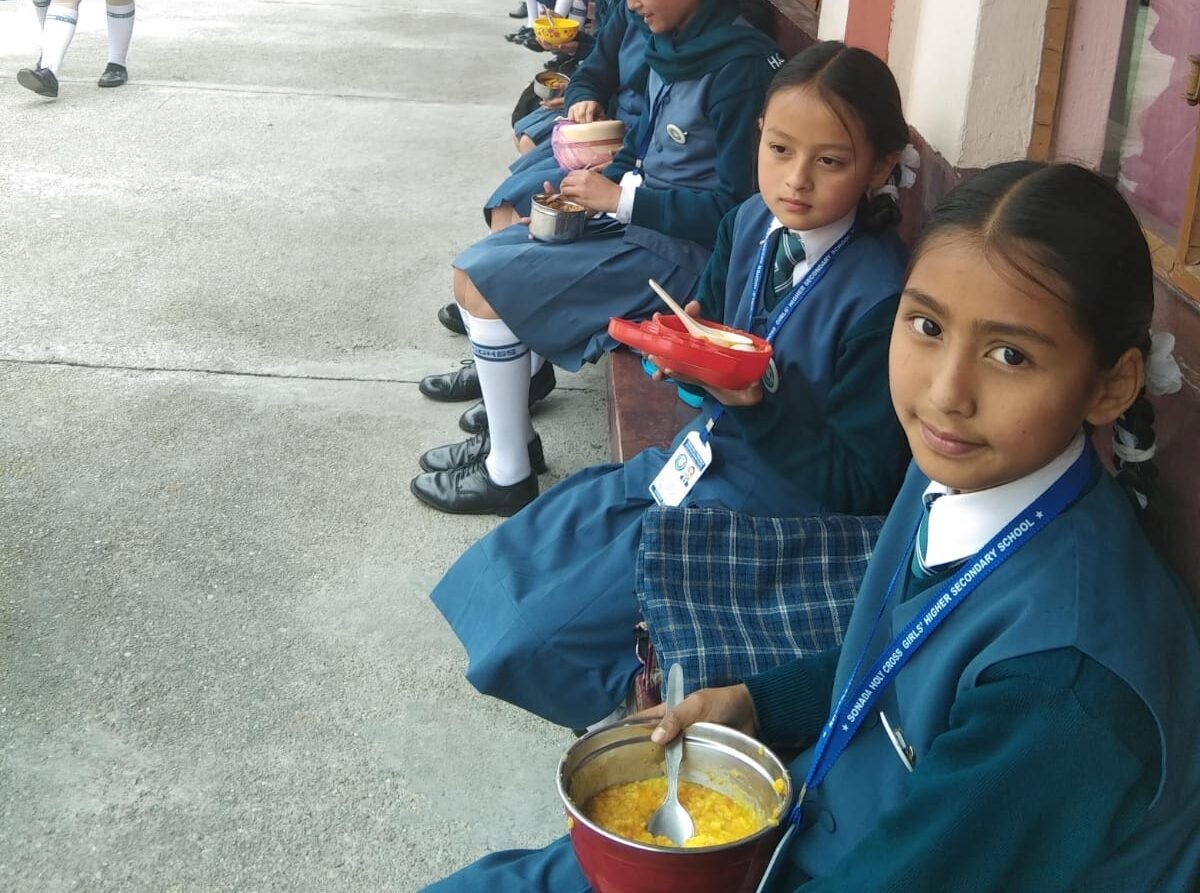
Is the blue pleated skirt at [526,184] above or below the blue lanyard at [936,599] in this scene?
below

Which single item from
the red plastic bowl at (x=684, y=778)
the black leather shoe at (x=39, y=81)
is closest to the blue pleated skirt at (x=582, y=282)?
the red plastic bowl at (x=684, y=778)

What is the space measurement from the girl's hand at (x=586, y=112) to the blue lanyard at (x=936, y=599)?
2685 millimetres

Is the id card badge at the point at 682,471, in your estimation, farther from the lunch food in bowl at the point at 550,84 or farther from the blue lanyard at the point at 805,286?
the lunch food in bowl at the point at 550,84

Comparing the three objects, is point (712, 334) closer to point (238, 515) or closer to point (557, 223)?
point (557, 223)

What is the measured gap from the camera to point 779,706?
5.60 feet

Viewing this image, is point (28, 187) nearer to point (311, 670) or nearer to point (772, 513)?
point (311, 670)

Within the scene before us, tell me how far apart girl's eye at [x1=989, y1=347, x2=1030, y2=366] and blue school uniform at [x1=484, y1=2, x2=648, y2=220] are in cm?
245

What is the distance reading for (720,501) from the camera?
7.18 ft

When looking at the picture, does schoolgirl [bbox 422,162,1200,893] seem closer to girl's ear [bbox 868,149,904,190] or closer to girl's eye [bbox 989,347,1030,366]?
girl's eye [bbox 989,347,1030,366]

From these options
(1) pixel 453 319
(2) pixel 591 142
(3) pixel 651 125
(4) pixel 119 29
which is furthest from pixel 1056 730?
(4) pixel 119 29

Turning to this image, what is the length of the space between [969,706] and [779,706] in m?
0.56

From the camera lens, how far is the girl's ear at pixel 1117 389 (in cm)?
128

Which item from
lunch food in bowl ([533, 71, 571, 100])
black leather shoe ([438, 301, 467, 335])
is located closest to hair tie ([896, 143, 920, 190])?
black leather shoe ([438, 301, 467, 335])

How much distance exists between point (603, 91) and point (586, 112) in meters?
0.21
